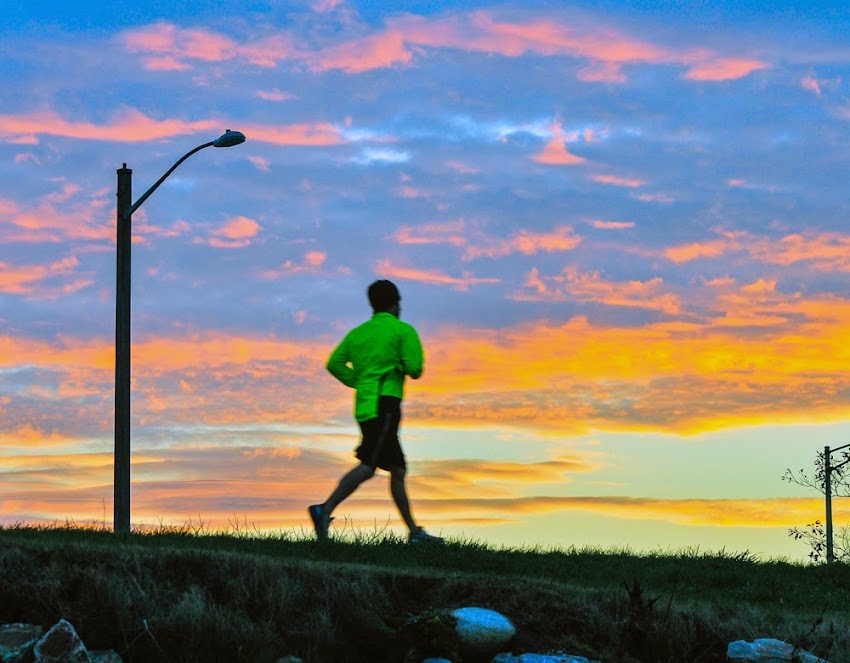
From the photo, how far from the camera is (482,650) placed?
10320 mm

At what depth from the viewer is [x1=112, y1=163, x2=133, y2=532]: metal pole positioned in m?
16.5

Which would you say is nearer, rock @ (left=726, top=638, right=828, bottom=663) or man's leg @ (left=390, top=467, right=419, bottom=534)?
rock @ (left=726, top=638, right=828, bottom=663)

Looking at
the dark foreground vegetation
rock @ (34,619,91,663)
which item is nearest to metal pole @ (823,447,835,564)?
the dark foreground vegetation

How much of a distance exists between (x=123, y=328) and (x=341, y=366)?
14.8 feet

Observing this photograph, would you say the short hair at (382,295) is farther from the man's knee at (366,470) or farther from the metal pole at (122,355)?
the metal pole at (122,355)

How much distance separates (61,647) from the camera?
30.6ft

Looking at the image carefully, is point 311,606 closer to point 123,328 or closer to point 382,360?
point 382,360

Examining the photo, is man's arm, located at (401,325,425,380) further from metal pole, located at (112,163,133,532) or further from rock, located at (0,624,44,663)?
rock, located at (0,624,44,663)

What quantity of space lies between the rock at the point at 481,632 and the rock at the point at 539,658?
0.08 metres

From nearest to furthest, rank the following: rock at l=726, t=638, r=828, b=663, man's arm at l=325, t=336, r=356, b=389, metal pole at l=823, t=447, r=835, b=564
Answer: rock at l=726, t=638, r=828, b=663, man's arm at l=325, t=336, r=356, b=389, metal pole at l=823, t=447, r=835, b=564

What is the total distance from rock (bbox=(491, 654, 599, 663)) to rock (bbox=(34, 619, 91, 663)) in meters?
3.29

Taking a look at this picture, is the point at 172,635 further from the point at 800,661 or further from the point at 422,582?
the point at 800,661

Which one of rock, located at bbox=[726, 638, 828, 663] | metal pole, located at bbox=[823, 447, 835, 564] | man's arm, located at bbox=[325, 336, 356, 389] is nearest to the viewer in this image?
rock, located at bbox=[726, 638, 828, 663]

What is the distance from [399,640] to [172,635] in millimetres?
1792
